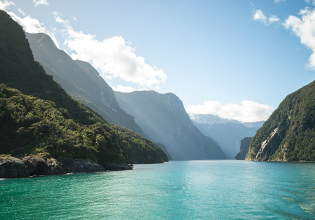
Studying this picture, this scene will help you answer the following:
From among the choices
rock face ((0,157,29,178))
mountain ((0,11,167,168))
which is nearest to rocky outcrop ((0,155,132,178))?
rock face ((0,157,29,178))

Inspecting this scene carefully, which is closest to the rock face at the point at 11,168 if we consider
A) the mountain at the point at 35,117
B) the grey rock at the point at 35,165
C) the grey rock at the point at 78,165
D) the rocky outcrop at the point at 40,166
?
the rocky outcrop at the point at 40,166

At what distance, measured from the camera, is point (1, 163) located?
66938mm

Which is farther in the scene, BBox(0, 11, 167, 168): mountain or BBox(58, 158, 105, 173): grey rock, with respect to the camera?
BBox(58, 158, 105, 173): grey rock

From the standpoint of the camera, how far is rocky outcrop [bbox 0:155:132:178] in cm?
6762

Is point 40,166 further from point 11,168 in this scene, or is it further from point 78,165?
point 78,165

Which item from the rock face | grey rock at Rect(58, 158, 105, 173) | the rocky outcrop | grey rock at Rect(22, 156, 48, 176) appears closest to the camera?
the rock face

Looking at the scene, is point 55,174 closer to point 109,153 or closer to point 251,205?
point 109,153

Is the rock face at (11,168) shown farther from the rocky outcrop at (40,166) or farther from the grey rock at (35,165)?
the grey rock at (35,165)

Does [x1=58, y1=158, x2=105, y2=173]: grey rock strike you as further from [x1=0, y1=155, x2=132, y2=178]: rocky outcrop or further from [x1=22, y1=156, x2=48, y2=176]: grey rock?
[x1=22, y1=156, x2=48, y2=176]: grey rock

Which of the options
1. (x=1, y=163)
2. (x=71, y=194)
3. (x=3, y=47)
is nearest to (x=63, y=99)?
(x=3, y=47)

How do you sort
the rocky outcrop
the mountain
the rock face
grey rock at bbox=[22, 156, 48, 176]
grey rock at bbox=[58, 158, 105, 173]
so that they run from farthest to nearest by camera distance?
grey rock at bbox=[58, 158, 105, 173] → the mountain → grey rock at bbox=[22, 156, 48, 176] → the rocky outcrop → the rock face

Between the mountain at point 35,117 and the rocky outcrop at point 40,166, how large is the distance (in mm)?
3431

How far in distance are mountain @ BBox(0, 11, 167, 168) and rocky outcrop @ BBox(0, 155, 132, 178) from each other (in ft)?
11.3

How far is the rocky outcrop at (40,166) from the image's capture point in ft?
222
